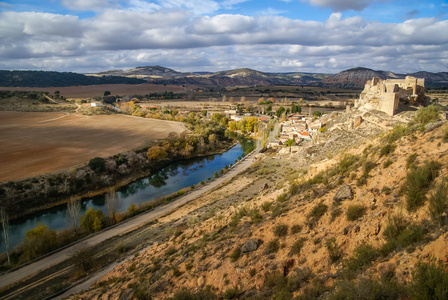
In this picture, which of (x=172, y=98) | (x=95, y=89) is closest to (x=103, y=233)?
(x=172, y=98)

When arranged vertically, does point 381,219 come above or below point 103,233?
above

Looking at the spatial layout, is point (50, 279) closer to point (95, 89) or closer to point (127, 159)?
point (127, 159)

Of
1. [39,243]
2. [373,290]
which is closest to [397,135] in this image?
[373,290]

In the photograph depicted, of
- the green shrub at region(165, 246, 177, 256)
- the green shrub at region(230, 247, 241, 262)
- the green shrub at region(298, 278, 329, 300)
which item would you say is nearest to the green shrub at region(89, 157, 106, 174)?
the green shrub at region(165, 246, 177, 256)

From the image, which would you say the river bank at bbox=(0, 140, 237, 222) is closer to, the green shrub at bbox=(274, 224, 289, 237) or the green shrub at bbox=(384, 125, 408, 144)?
the green shrub at bbox=(274, 224, 289, 237)

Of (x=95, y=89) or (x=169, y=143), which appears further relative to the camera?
(x=95, y=89)

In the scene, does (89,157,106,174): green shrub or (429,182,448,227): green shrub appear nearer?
(429,182,448,227): green shrub
